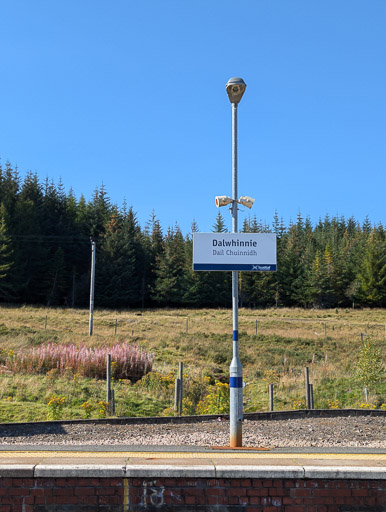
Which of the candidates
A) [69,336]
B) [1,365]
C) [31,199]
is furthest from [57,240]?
[1,365]

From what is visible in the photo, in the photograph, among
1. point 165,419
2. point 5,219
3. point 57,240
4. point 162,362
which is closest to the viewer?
point 165,419

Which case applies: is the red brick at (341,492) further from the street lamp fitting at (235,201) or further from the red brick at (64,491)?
the street lamp fitting at (235,201)

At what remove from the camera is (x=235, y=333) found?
994 centimetres

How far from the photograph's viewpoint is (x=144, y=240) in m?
90.0

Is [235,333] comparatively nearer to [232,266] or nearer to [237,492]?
[232,266]

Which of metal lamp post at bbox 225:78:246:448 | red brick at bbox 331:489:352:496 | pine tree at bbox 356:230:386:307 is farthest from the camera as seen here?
pine tree at bbox 356:230:386:307

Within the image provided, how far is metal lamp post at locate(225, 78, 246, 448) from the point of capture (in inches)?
370

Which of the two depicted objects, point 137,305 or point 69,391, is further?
point 137,305

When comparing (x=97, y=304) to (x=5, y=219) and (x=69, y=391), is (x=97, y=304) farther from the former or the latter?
(x=69, y=391)

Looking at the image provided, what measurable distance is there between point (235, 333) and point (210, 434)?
2.55 m

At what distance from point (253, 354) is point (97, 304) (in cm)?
4644

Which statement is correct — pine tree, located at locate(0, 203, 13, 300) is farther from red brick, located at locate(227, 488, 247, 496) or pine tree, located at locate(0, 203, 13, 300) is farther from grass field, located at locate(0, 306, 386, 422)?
red brick, located at locate(227, 488, 247, 496)

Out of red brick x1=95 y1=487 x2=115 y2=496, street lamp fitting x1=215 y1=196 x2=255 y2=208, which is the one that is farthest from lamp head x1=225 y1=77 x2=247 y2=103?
red brick x1=95 y1=487 x2=115 y2=496

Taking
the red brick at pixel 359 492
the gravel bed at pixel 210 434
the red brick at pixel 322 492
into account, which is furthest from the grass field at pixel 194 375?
the red brick at pixel 359 492
